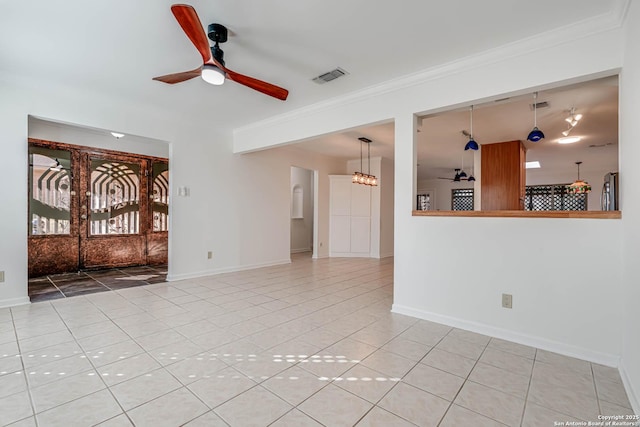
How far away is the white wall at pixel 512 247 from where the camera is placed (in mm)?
2264

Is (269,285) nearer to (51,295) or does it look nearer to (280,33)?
(51,295)

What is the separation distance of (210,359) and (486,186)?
586 centimetres

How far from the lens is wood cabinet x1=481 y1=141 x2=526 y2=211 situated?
5648 mm

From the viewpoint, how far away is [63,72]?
3.27 metres

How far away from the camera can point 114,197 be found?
19.2 ft

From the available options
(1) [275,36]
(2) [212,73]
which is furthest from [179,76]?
(1) [275,36]

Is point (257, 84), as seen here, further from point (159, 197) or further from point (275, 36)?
point (159, 197)

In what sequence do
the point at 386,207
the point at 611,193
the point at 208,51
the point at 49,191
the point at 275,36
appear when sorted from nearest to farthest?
the point at 208,51 → the point at 611,193 → the point at 275,36 → the point at 49,191 → the point at 386,207

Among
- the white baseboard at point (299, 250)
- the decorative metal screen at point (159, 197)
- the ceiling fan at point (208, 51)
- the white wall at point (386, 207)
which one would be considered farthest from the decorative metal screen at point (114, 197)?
the white wall at point (386, 207)

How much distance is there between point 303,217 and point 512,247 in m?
6.79

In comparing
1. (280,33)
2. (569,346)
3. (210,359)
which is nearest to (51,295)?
(210,359)

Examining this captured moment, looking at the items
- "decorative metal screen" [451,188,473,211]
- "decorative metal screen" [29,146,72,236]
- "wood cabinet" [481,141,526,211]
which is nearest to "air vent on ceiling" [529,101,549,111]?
"wood cabinet" [481,141,526,211]

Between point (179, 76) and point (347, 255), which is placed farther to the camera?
point (347, 255)

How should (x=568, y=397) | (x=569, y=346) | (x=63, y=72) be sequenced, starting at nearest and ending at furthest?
(x=568, y=397)
(x=569, y=346)
(x=63, y=72)
